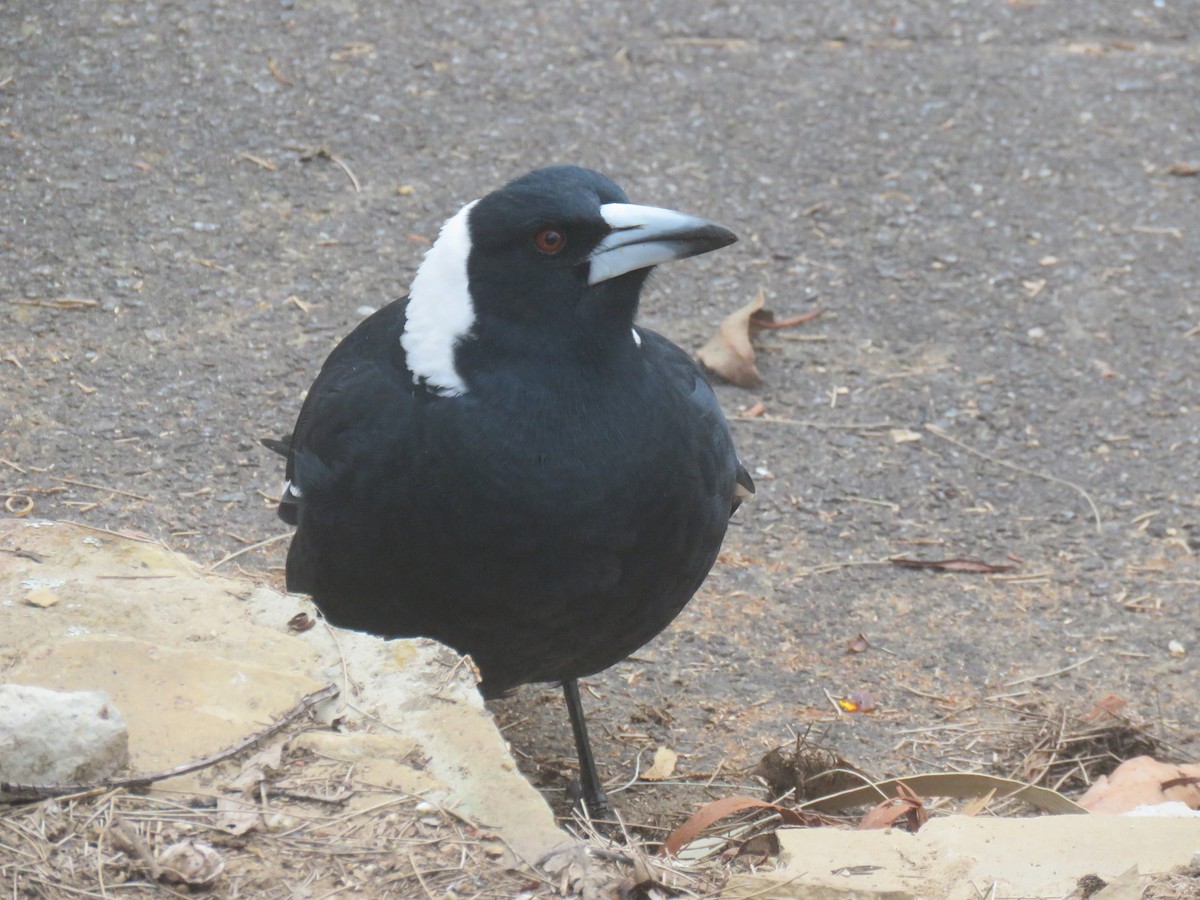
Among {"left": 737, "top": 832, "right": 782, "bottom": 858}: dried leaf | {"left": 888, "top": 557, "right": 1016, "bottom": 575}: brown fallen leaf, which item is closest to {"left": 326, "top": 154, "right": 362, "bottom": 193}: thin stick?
{"left": 888, "top": 557, "right": 1016, "bottom": 575}: brown fallen leaf

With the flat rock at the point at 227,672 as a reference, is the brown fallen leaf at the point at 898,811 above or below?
below

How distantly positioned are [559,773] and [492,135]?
278 cm

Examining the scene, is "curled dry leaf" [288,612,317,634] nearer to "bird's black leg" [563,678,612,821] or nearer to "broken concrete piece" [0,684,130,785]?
"broken concrete piece" [0,684,130,785]

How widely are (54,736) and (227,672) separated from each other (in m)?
0.38

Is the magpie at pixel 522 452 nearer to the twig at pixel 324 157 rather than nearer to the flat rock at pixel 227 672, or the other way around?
the flat rock at pixel 227 672

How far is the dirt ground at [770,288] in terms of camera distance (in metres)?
3.38

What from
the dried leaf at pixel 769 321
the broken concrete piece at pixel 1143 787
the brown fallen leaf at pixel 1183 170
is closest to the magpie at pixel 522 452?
the broken concrete piece at pixel 1143 787

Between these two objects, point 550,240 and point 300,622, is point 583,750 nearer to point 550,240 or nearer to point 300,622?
point 300,622

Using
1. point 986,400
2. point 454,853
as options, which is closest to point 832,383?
point 986,400

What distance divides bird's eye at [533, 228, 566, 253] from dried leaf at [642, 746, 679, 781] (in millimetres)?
1157

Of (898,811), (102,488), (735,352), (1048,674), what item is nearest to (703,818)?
(898,811)

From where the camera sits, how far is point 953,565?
3.70 meters

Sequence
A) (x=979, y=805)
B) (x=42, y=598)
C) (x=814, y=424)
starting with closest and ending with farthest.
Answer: (x=42, y=598), (x=979, y=805), (x=814, y=424)

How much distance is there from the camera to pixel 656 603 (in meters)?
2.57
